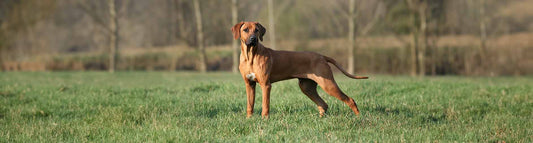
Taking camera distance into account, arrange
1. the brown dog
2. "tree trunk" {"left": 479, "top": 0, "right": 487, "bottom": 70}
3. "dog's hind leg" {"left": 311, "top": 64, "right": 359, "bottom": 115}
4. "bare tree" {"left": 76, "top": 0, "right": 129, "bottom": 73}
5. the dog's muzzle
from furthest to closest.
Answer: "bare tree" {"left": 76, "top": 0, "right": 129, "bottom": 73}
"tree trunk" {"left": 479, "top": 0, "right": 487, "bottom": 70}
"dog's hind leg" {"left": 311, "top": 64, "right": 359, "bottom": 115}
the brown dog
the dog's muzzle

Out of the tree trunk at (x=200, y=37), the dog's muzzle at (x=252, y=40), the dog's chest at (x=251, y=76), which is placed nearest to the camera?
the dog's muzzle at (x=252, y=40)

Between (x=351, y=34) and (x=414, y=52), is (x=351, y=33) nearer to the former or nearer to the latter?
(x=351, y=34)

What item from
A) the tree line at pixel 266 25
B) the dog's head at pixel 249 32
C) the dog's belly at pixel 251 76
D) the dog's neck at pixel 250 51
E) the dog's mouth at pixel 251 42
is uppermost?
the tree line at pixel 266 25

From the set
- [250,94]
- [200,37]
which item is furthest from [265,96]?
[200,37]

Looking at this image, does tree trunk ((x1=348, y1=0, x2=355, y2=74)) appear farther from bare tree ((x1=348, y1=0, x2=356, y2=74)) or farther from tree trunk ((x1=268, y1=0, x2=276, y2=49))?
tree trunk ((x1=268, y1=0, x2=276, y2=49))

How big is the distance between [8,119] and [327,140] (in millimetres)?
5798

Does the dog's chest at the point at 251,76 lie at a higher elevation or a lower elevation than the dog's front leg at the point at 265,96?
higher

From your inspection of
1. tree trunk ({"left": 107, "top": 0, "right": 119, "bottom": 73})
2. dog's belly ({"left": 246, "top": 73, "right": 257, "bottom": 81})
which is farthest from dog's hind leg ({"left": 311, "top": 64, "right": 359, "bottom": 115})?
tree trunk ({"left": 107, "top": 0, "right": 119, "bottom": 73})

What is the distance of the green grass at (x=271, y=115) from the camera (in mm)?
5840

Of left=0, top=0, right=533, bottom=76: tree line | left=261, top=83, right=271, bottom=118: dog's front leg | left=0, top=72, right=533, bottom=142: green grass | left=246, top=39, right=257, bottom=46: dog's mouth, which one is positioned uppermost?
left=0, top=0, right=533, bottom=76: tree line

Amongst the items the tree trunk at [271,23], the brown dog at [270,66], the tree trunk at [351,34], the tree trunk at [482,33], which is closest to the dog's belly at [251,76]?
the brown dog at [270,66]

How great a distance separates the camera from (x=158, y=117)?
7309 mm

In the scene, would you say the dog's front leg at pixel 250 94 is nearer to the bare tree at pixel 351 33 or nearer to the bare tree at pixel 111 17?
the bare tree at pixel 351 33

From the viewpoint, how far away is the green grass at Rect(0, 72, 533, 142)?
584cm
